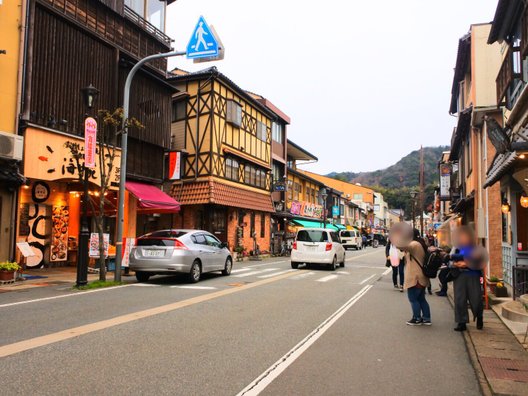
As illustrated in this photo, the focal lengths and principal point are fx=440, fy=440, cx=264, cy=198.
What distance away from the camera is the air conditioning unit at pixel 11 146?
41.1ft

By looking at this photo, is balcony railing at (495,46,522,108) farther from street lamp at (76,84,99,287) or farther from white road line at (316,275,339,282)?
street lamp at (76,84,99,287)

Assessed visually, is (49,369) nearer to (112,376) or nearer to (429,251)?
(112,376)

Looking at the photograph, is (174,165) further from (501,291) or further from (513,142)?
(513,142)

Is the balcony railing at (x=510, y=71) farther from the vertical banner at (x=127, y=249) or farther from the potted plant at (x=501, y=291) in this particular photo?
the vertical banner at (x=127, y=249)

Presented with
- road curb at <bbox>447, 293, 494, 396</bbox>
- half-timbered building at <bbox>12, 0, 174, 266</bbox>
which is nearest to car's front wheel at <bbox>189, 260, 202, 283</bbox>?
half-timbered building at <bbox>12, 0, 174, 266</bbox>

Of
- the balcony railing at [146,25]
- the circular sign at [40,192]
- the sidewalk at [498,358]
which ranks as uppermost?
the balcony railing at [146,25]

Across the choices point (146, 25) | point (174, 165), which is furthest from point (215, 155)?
point (146, 25)

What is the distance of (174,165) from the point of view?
23.0 m

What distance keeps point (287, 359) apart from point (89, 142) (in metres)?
9.30

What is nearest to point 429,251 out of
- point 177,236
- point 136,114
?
point 177,236

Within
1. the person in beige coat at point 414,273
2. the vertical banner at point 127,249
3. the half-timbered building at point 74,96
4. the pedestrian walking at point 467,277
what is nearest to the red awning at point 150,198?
the half-timbered building at point 74,96

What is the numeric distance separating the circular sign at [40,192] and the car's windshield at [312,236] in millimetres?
10151

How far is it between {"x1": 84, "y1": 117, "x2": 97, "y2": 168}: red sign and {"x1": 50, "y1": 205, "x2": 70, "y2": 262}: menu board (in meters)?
5.67

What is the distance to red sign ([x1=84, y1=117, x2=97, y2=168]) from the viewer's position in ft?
39.1
